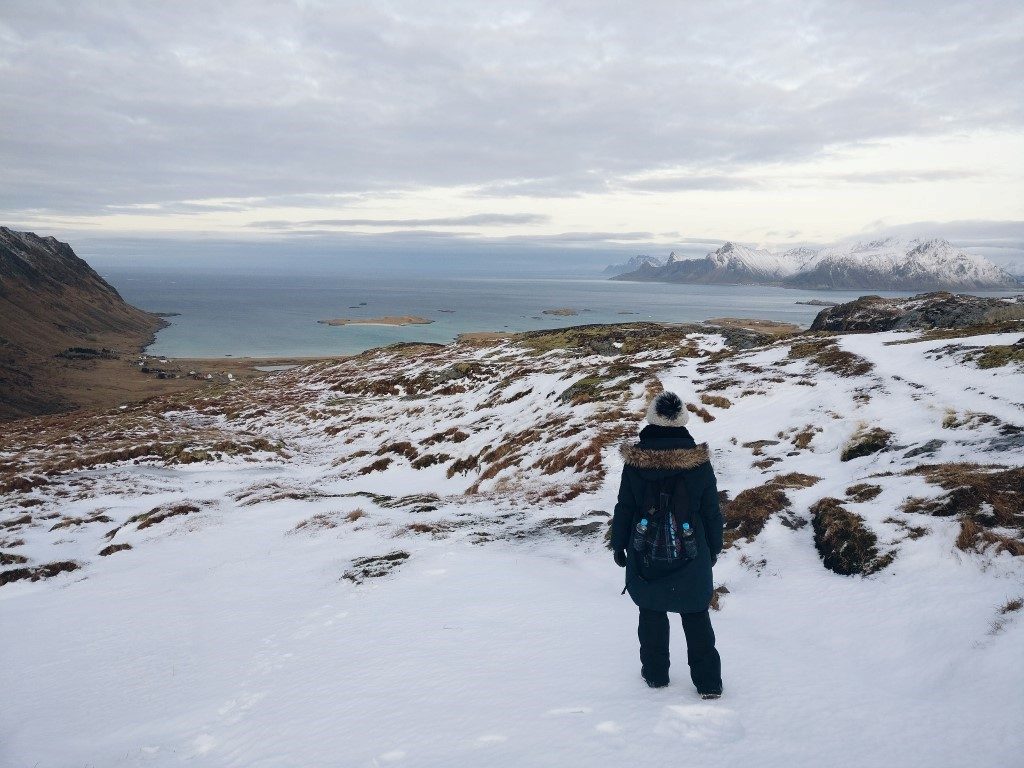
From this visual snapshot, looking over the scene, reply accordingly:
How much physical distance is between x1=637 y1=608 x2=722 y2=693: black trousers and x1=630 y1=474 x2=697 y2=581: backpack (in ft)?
1.74

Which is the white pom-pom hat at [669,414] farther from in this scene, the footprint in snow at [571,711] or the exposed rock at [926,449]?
the exposed rock at [926,449]

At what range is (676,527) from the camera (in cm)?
511

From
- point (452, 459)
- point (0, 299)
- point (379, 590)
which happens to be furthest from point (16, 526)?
point (0, 299)

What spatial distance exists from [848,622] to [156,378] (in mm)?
114370

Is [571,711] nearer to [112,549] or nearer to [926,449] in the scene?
[926,449]

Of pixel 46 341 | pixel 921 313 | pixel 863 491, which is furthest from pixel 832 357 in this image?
pixel 46 341

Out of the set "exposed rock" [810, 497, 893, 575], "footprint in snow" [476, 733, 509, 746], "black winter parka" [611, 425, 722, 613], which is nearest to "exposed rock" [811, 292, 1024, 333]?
"exposed rock" [810, 497, 893, 575]

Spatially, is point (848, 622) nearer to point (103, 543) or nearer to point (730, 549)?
point (730, 549)

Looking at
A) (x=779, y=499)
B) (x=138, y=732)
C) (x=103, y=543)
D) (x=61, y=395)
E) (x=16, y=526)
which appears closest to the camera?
(x=138, y=732)

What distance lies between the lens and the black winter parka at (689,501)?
16.8 feet

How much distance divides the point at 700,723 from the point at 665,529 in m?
1.68

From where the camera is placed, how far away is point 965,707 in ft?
15.9

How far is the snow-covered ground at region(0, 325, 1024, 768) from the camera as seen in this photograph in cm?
484

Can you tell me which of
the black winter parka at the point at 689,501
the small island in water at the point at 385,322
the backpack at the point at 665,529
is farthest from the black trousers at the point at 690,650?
the small island in water at the point at 385,322
